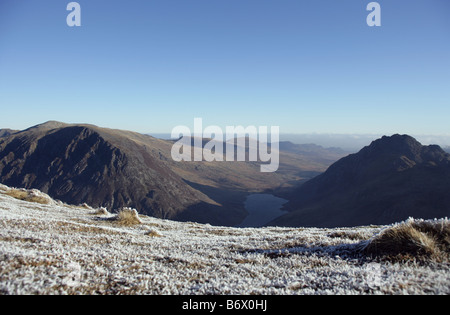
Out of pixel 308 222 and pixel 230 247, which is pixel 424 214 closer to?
pixel 308 222

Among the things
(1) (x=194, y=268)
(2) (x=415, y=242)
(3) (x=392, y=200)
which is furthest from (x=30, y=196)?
(3) (x=392, y=200)

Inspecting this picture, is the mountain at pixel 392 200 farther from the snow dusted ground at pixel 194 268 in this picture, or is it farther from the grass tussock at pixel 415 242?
the snow dusted ground at pixel 194 268

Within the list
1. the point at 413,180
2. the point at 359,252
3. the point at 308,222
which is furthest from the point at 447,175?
the point at 359,252

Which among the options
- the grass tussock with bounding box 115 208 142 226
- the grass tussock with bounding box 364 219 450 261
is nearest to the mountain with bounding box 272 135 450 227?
the grass tussock with bounding box 364 219 450 261

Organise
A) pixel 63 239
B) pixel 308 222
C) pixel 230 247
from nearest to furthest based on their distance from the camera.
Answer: pixel 63 239 → pixel 230 247 → pixel 308 222

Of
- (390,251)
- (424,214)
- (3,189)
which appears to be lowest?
(424,214)

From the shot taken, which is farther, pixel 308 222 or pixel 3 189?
pixel 308 222

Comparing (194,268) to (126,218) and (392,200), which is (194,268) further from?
(392,200)
